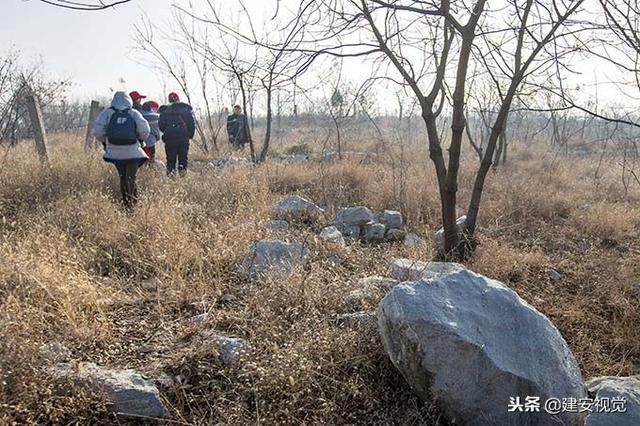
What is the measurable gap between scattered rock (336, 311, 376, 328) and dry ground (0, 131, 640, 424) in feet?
0.20

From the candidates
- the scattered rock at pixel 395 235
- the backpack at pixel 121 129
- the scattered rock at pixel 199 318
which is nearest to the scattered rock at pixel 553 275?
the scattered rock at pixel 395 235

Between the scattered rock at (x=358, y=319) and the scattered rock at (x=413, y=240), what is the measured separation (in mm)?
1709

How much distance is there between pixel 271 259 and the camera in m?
3.11

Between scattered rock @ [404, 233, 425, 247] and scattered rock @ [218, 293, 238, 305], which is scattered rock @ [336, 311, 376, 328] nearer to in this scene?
scattered rock @ [218, 293, 238, 305]

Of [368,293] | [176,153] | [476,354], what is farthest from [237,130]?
[476,354]

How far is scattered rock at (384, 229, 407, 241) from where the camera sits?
443 cm

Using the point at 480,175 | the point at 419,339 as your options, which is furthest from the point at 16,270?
the point at 480,175

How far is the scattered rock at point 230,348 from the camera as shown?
2092 mm

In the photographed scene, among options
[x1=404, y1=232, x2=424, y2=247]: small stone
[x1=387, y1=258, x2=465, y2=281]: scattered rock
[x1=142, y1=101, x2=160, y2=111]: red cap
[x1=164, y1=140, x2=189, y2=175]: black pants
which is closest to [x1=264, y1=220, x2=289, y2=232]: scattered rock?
[x1=404, y1=232, x2=424, y2=247]: small stone

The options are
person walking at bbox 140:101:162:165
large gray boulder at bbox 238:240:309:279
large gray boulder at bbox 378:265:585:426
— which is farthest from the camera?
person walking at bbox 140:101:162:165

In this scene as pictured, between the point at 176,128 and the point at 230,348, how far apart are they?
5350 mm

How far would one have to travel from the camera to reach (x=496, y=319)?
1978 millimetres

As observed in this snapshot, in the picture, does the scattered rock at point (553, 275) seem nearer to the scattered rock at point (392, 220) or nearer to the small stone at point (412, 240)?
the small stone at point (412, 240)

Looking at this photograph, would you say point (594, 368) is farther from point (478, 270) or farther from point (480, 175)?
point (480, 175)
